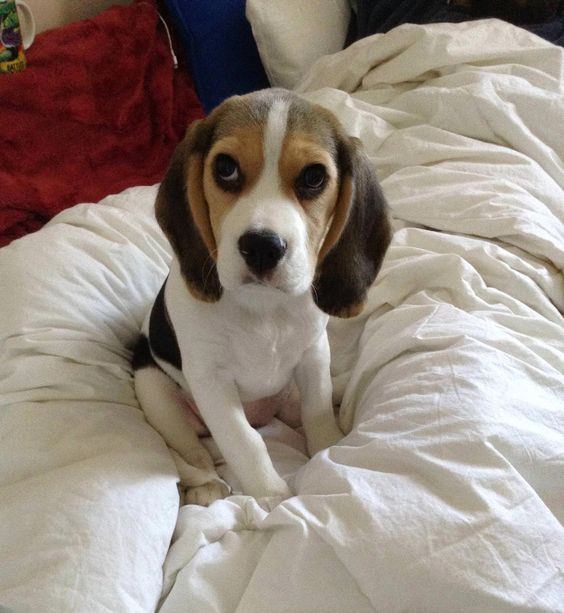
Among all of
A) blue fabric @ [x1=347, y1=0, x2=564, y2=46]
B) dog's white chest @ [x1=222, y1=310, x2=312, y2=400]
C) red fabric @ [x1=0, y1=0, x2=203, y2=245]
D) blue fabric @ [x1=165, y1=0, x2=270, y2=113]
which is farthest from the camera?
blue fabric @ [x1=347, y1=0, x2=564, y2=46]

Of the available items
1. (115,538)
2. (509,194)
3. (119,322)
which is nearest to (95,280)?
(119,322)

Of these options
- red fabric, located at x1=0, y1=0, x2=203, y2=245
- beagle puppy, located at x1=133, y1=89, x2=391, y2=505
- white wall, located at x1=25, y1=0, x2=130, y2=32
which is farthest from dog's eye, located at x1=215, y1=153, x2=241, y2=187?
white wall, located at x1=25, y1=0, x2=130, y2=32

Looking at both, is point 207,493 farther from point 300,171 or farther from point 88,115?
point 88,115

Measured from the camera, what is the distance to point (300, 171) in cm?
127

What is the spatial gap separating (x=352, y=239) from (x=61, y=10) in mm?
1657

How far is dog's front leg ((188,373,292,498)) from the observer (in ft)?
4.76

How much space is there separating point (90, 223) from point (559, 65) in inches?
65.0

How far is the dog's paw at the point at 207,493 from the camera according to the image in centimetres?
151

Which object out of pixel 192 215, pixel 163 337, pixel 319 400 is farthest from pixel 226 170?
pixel 319 400

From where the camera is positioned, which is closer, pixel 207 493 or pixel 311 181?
pixel 311 181

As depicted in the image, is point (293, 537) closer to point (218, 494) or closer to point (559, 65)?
point (218, 494)

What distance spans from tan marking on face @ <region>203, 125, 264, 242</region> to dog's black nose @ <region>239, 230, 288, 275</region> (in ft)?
0.43

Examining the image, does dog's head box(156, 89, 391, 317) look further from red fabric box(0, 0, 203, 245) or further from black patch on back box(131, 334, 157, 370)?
red fabric box(0, 0, 203, 245)

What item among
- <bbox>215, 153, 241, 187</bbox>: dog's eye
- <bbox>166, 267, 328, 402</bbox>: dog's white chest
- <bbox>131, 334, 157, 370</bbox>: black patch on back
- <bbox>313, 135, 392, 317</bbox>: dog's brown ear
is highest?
<bbox>215, 153, 241, 187</bbox>: dog's eye
